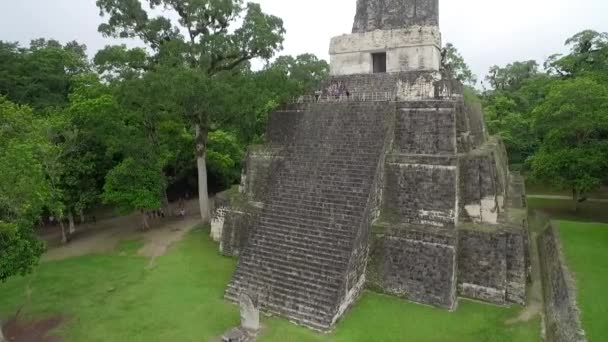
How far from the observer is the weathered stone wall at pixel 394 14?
12.6 m

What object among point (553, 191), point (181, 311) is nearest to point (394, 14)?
point (181, 311)

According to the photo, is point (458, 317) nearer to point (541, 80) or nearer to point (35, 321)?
point (35, 321)

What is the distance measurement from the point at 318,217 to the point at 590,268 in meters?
6.56

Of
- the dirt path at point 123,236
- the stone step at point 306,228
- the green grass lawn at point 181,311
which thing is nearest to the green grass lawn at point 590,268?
the green grass lawn at point 181,311

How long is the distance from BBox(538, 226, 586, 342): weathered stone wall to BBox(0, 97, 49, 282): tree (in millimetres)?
10554

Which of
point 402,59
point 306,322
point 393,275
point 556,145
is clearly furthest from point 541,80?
point 306,322

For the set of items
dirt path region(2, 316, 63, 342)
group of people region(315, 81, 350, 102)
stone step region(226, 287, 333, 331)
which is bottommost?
dirt path region(2, 316, 63, 342)

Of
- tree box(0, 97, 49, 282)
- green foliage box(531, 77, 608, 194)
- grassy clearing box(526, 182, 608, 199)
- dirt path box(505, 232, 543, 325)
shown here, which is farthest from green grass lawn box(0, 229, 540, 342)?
grassy clearing box(526, 182, 608, 199)

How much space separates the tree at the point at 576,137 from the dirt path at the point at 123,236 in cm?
1550

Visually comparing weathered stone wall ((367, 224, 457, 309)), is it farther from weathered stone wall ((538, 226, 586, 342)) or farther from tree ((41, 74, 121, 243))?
tree ((41, 74, 121, 243))

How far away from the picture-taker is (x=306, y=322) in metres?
8.29

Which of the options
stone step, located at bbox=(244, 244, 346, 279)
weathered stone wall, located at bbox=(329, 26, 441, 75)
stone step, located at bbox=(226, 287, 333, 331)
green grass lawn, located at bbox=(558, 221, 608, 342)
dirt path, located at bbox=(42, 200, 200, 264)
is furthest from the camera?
dirt path, located at bbox=(42, 200, 200, 264)

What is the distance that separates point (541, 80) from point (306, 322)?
88.6 feet

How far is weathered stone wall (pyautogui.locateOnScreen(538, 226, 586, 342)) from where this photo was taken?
691 cm
